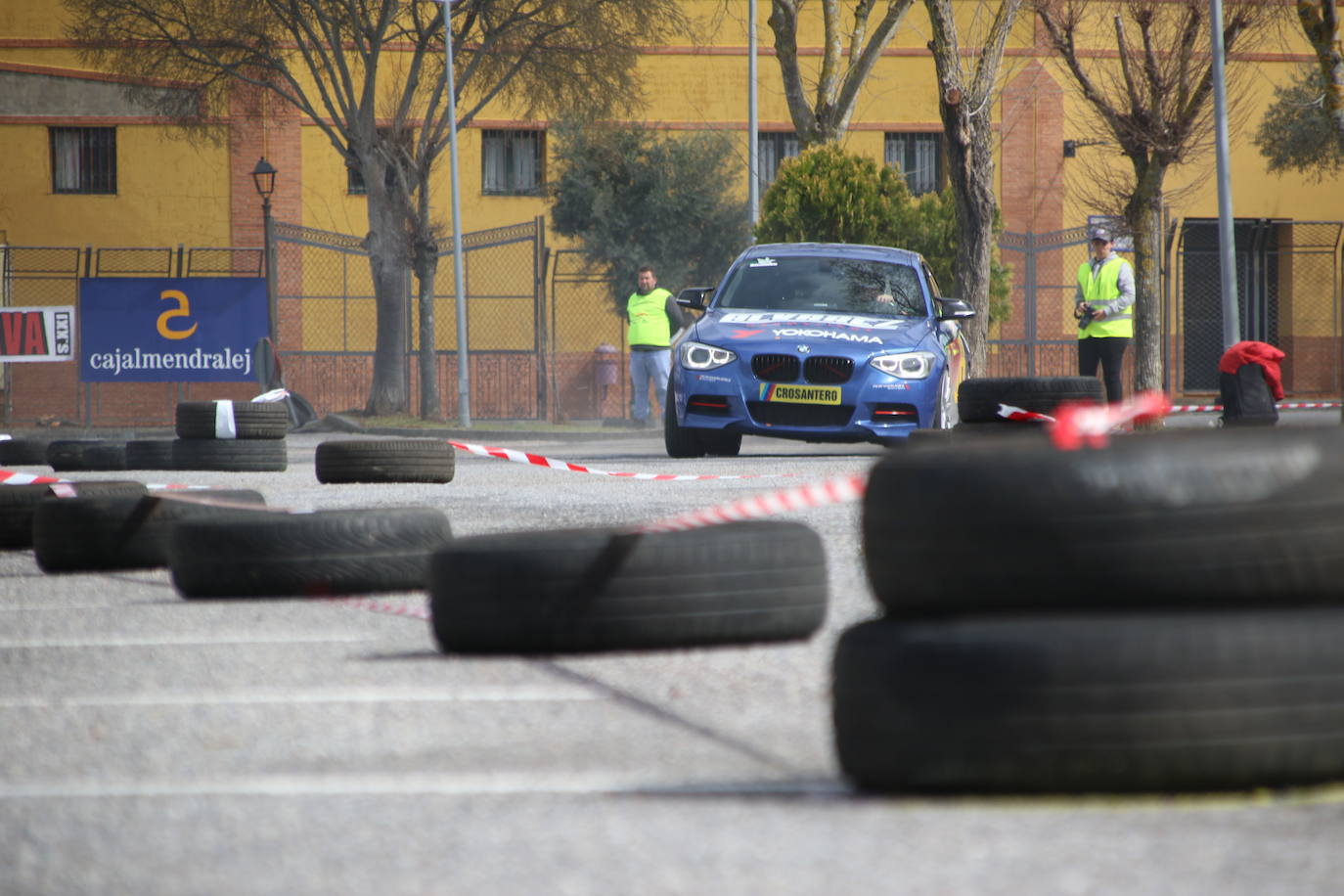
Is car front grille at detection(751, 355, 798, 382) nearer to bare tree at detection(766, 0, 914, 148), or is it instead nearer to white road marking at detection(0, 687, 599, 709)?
white road marking at detection(0, 687, 599, 709)

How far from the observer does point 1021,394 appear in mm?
11156

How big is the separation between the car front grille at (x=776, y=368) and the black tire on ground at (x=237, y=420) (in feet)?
11.7

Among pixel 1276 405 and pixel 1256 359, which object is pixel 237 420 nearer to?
pixel 1256 359

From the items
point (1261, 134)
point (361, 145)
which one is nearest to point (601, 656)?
point (361, 145)

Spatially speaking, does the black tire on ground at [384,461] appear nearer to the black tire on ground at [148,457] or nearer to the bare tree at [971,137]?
the black tire on ground at [148,457]

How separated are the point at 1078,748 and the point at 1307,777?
0.45 metres

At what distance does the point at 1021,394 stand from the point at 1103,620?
7.79 meters

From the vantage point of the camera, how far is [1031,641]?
11.3 ft

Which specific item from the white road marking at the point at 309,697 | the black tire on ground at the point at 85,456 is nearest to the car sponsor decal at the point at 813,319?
the black tire on ground at the point at 85,456

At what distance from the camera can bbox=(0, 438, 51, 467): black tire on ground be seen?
15.3m

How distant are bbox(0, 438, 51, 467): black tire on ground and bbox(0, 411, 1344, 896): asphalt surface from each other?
32.2 feet

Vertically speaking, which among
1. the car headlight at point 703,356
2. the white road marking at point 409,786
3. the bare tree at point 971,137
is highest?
the bare tree at point 971,137

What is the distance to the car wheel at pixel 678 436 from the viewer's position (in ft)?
49.0

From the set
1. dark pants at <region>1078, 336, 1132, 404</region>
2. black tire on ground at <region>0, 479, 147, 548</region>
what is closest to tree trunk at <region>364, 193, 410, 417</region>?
dark pants at <region>1078, 336, 1132, 404</region>
